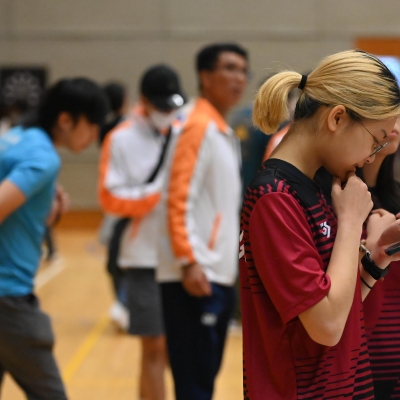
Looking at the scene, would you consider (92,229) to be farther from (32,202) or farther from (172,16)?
(32,202)

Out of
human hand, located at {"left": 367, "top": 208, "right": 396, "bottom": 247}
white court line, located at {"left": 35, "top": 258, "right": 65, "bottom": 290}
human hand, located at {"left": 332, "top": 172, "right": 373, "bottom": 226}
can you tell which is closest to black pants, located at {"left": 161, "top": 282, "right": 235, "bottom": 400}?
human hand, located at {"left": 367, "top": 208, "right": 396, "bottom": 247}

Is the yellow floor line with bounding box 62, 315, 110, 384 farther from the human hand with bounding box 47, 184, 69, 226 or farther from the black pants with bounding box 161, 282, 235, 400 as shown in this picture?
the human hand with bounding box 47, 184, 69, 226

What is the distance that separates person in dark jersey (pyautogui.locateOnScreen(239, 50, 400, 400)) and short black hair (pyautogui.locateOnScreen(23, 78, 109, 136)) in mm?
1194

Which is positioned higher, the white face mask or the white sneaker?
the white face mask

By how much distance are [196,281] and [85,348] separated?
2.26 metres

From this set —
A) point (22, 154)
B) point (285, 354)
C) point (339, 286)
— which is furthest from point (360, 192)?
point (22, 154)

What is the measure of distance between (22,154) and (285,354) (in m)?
1.28

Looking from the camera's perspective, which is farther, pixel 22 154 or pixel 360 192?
pixel 22 154

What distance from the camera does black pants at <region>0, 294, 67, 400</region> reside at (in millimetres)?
2303

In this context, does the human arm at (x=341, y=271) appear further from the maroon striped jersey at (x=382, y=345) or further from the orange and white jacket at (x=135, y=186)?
the orange and white jacket at (x=135, y=186)

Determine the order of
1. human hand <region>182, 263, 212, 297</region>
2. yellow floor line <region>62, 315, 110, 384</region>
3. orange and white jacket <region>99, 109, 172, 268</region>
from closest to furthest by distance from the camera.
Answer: human hand <region>182, 263, 212, 297</region>, orange and white jacket <region>99, 109, 172, 268</region>, yellow floor line <region>62, 315, 110, 384</region>

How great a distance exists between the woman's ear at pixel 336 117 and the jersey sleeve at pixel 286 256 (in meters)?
0.17

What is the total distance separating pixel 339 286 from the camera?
4.33ft

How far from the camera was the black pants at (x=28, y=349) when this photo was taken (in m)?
2.30
